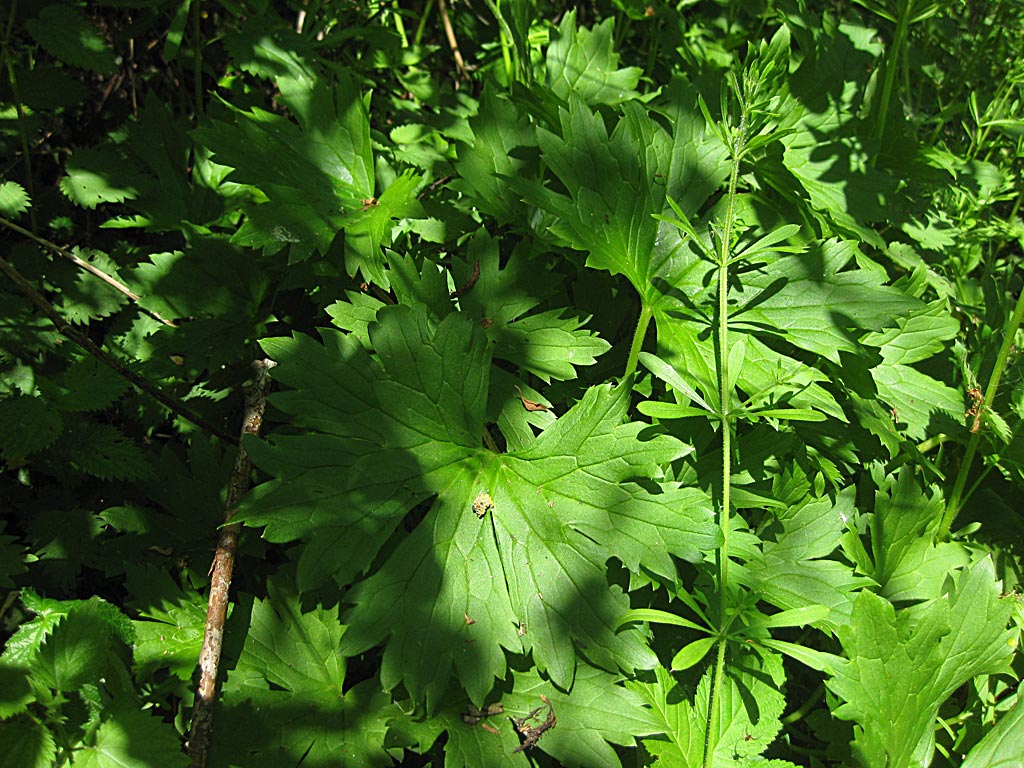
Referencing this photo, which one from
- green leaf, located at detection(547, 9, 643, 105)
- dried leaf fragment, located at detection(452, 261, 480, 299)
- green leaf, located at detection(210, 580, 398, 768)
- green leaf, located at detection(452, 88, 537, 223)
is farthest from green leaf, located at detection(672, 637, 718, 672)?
green leaf, located at detection(547, 9, 643, 105)

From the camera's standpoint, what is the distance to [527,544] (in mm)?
1626

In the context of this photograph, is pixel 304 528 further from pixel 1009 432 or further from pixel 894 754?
pixel 1009 432

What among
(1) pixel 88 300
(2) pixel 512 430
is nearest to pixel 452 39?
(1) pixel 88 300

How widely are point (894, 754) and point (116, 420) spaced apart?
2.30 meters

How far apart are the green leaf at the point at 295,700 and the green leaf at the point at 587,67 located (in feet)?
5.92

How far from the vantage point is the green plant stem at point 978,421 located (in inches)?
79.1

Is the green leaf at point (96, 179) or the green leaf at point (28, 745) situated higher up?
the green leaf at point (96, 179)

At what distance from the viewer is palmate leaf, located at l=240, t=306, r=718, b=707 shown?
1538 millimetres

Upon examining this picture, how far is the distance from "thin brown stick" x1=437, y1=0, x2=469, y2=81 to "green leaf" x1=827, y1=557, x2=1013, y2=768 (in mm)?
2666

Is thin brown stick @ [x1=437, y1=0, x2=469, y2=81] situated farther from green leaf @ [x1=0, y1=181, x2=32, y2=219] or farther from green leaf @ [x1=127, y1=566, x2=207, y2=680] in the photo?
green leaf @ [x1=127, y1=566, x2=207, y2=680]

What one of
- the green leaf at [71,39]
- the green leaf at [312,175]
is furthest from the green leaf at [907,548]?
the green leaf at [71,39]

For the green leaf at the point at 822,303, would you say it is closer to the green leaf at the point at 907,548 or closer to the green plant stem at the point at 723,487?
the green plant stem at the point at 723,487

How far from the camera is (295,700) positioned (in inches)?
67.1

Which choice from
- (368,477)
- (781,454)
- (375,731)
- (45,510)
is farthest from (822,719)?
(45,510)
